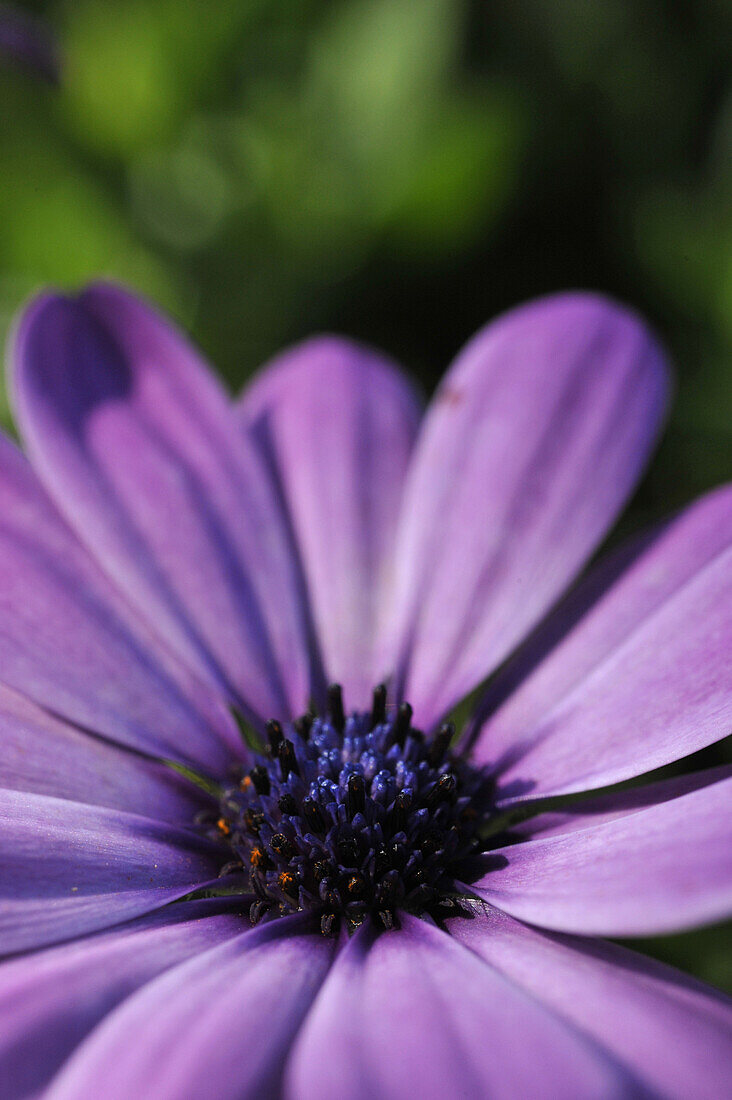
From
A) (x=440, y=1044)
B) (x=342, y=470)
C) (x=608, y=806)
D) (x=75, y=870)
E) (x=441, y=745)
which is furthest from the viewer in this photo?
(x=342, y=470)

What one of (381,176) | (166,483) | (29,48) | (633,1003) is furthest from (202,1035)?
(381,176)

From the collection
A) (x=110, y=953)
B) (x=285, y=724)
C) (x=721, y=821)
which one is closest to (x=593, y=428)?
(x=285, y=724)

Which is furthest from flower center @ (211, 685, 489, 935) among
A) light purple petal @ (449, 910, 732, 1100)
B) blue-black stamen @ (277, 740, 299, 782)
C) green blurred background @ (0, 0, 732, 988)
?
green blurred background @ (0, 0, 732, 988)

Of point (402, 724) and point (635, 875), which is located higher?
point (402, 724)

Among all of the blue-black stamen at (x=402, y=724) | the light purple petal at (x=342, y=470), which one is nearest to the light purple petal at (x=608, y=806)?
the blue-black stamen at (x=402, y=724)

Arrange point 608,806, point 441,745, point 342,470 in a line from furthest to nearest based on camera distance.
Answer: point 342,470 → point 441,745 → point 608,806

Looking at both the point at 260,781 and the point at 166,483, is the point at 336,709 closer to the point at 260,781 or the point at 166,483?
the point at 260,781
